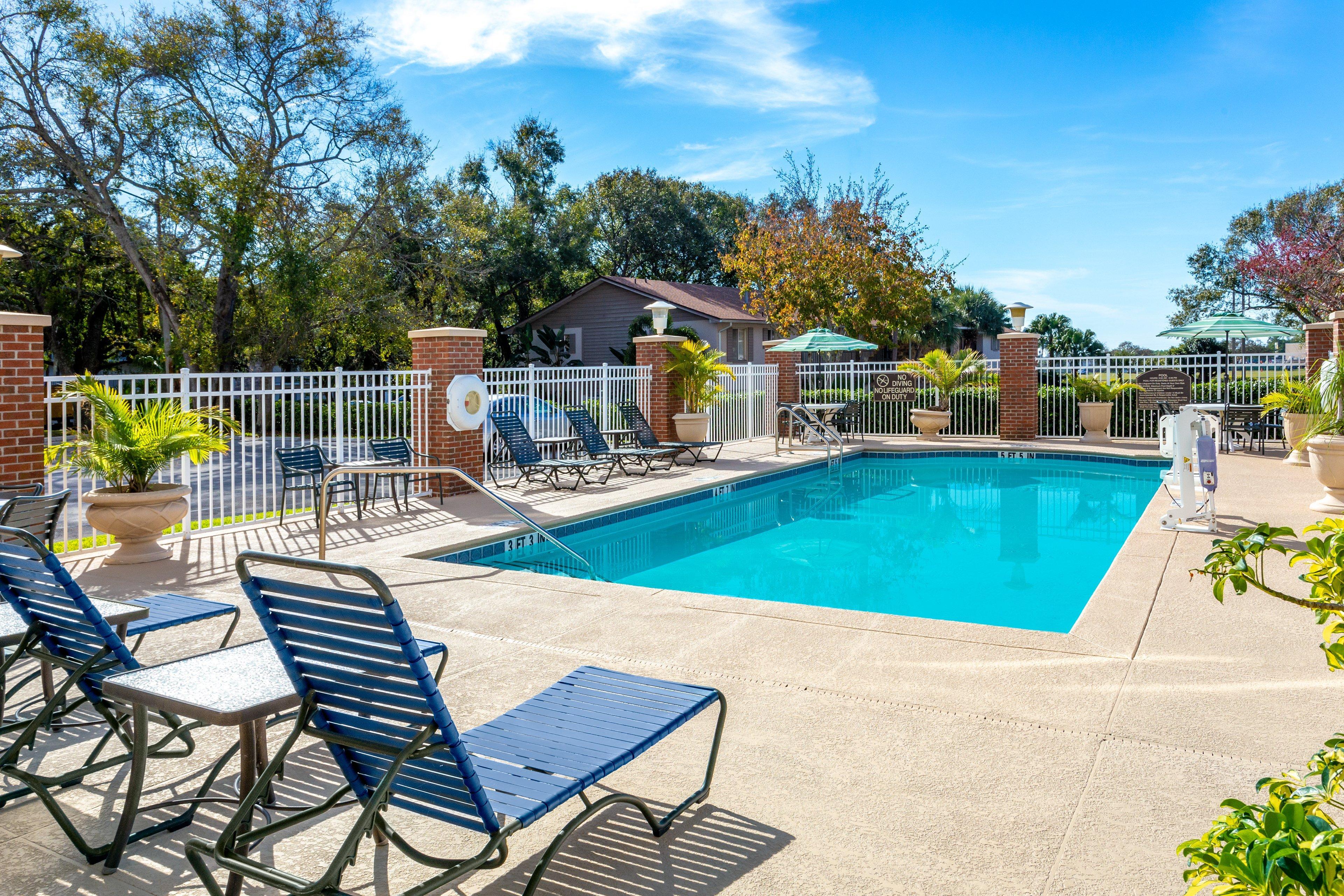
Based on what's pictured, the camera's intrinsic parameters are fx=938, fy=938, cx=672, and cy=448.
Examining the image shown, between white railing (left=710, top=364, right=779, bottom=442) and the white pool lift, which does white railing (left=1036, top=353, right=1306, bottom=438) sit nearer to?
white railing (left=710, top=364, right=779, bottom=442)

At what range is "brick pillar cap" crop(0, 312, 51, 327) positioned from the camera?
7.33 metres

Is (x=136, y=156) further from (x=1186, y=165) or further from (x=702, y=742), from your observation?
(x=1186, y=165)

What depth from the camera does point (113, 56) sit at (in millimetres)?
21703

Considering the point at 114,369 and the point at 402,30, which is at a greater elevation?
the point at 402,30

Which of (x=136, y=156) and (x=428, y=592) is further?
(x=136, y=156)

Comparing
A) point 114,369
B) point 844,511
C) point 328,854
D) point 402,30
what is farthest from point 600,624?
point 114,369

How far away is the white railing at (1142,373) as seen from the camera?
18.7 meters

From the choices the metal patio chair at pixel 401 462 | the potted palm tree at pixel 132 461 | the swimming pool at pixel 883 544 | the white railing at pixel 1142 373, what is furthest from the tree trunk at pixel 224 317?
the white railing at pixel 1142 373

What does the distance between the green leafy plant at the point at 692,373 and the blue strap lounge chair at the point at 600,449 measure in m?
2.31

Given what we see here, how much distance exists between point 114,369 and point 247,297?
42.5 ft

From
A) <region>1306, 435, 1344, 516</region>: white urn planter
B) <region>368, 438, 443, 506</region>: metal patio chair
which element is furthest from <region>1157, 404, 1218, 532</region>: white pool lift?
<region>368, 438, 443, 506</region>: metal patio chair

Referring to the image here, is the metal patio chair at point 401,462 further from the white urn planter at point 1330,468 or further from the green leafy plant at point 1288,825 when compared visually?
the green leafy plant at point 1288,825

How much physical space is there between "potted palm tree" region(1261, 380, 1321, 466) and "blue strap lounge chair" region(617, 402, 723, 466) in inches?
304

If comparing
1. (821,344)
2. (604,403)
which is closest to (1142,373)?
(821,344)
